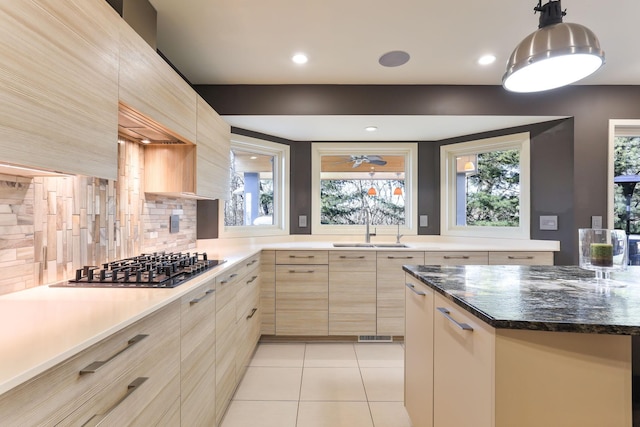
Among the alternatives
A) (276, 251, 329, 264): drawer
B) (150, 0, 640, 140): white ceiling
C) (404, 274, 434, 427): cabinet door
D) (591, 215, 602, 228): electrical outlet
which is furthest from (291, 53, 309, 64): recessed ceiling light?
(591, 215, 602, 228): electrical outlet

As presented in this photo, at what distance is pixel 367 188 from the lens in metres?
3.83

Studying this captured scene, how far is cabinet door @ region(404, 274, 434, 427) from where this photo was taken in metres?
1.46

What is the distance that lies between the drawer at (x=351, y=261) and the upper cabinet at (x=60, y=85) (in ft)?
6.83

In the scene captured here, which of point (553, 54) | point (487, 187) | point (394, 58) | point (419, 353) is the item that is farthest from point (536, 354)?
point (487, 187)

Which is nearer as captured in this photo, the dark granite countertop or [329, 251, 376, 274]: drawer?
the dark granite countertop

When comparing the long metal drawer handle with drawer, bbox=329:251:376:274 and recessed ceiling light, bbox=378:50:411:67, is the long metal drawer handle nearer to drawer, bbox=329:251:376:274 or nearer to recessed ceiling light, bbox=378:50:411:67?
drawer, bbox=329:251:376:274

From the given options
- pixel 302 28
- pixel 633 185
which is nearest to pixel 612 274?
pixel 633 185

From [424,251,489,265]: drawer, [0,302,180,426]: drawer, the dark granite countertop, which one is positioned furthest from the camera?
[424,251,489,265]: drawer

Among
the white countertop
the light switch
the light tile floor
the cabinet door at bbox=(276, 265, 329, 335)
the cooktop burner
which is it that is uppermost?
the light switch

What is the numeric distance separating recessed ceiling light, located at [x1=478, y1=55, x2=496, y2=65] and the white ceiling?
0.14 feet

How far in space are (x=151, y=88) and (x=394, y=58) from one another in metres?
1.77

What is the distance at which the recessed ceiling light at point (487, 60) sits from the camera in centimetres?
237

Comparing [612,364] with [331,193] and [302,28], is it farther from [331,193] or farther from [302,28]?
[331,193]

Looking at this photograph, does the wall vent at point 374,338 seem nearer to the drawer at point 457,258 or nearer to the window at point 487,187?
the drawer at point 457,258
